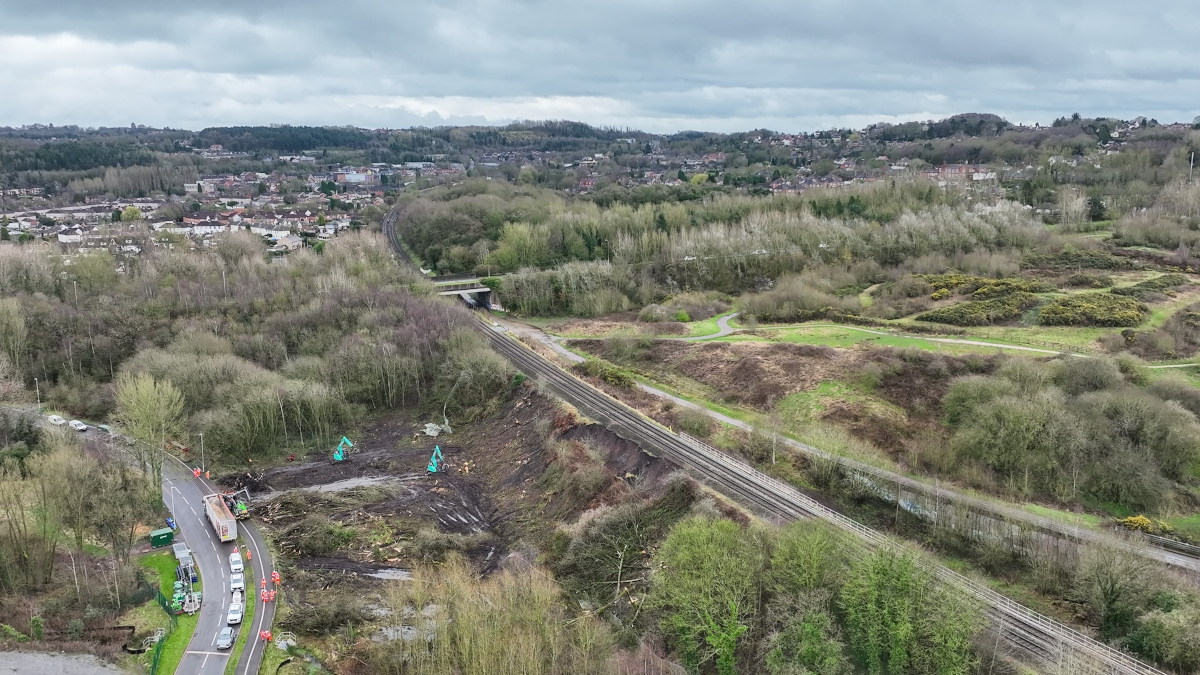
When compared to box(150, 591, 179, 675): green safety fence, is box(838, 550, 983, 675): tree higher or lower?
higher

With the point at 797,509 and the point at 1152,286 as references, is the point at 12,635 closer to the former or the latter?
the point at 797,509

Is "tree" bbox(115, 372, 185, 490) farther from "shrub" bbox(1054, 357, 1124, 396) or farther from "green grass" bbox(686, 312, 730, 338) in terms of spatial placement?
"shrub" bbox(1054, 357, 1124, 396)

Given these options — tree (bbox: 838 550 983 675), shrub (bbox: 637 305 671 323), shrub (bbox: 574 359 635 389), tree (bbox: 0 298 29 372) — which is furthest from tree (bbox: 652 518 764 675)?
tree (bbox: 0 298 29 372)

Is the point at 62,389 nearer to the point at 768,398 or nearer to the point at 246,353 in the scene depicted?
the point at 246,353

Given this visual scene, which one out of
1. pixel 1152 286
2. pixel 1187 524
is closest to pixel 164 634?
pixel 1187 524

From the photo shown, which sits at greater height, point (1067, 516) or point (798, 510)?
point (798, 510)

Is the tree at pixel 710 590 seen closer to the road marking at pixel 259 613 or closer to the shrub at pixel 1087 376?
the road marking at pixel 259 613
